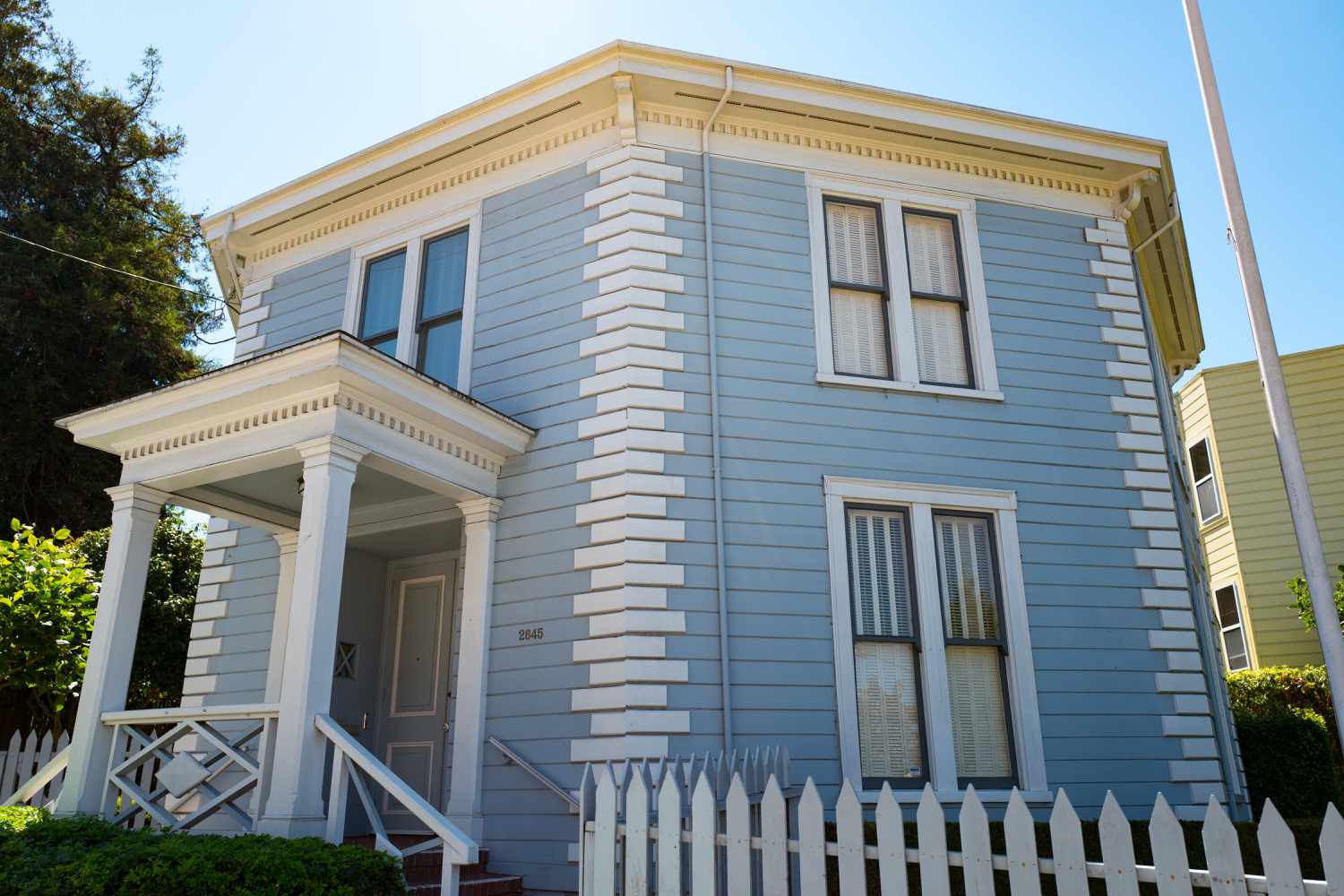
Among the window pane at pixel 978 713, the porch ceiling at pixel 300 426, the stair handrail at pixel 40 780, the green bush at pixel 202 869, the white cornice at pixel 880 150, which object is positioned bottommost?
the green bush at pixel 202 869

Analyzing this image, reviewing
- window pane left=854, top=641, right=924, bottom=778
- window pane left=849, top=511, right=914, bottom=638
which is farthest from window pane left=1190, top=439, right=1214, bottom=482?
window pane left=854, top=641, right=924, bottom=778

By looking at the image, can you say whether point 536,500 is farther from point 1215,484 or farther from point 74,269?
point 1215,484

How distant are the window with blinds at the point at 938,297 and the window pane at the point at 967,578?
1.43 m

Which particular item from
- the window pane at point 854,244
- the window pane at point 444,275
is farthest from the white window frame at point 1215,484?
the window pane at point 444,275

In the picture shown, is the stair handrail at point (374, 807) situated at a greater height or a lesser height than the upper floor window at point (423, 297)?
lesser

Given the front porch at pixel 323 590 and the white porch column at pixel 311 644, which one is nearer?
the white porch column at pixel 311 644

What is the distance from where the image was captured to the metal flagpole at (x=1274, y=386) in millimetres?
5941

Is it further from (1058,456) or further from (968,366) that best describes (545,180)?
(1058,456)

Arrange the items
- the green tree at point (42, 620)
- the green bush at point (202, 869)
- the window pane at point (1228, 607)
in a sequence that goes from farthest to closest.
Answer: the window pane at point (1228, 607) < the green tree at point (42, 620) < the green bush at point (202, 869)

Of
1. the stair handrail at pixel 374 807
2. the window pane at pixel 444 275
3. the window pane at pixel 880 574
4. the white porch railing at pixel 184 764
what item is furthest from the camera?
the window pane at pixel 444 275

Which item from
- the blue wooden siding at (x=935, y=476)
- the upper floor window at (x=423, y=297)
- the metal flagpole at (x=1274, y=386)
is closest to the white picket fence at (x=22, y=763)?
the upper floor window at (x=423, y=297)

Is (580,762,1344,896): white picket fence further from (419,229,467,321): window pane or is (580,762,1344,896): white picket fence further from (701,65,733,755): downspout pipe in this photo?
(419,229,467,321): window pane

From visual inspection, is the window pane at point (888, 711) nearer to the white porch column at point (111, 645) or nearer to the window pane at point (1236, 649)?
the white porch column at point (111, 645)

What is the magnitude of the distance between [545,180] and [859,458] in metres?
3.98
